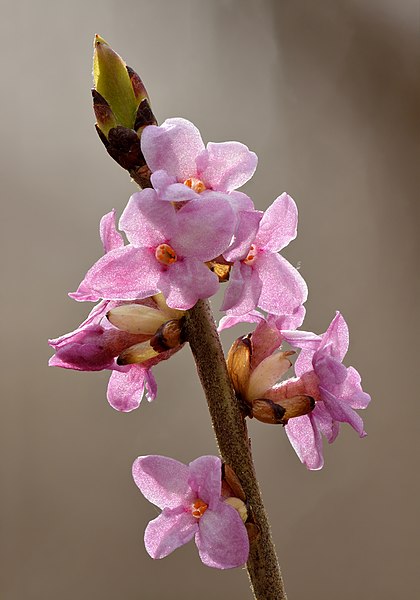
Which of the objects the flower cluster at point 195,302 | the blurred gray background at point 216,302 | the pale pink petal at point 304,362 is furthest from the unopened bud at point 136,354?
the blurred gray background at point 216,302

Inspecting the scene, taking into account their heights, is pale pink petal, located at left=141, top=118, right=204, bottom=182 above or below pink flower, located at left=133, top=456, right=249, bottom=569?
above

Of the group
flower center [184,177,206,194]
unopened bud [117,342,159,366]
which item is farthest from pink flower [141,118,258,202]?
unopened bud [117,342,159,366]

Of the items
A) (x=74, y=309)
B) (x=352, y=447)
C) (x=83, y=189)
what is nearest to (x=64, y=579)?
(x=74, y=309)

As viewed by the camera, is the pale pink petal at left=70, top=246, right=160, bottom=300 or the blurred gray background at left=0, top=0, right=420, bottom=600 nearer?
the pale pink petal at left=70, top=246, right=160, bottom=300

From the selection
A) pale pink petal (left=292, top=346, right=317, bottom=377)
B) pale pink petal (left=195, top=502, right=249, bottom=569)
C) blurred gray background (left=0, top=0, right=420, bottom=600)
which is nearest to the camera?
pale pink petal (left=195, top=502, right=249, bottom=569)

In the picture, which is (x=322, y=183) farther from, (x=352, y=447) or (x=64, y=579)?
(x=64, y=579)

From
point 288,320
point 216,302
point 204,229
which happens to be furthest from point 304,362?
point 216,302

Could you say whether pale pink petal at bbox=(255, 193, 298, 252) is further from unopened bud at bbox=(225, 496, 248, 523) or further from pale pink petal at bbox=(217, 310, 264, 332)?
unopened bud at bbox=(225, 496, 248, 523)
